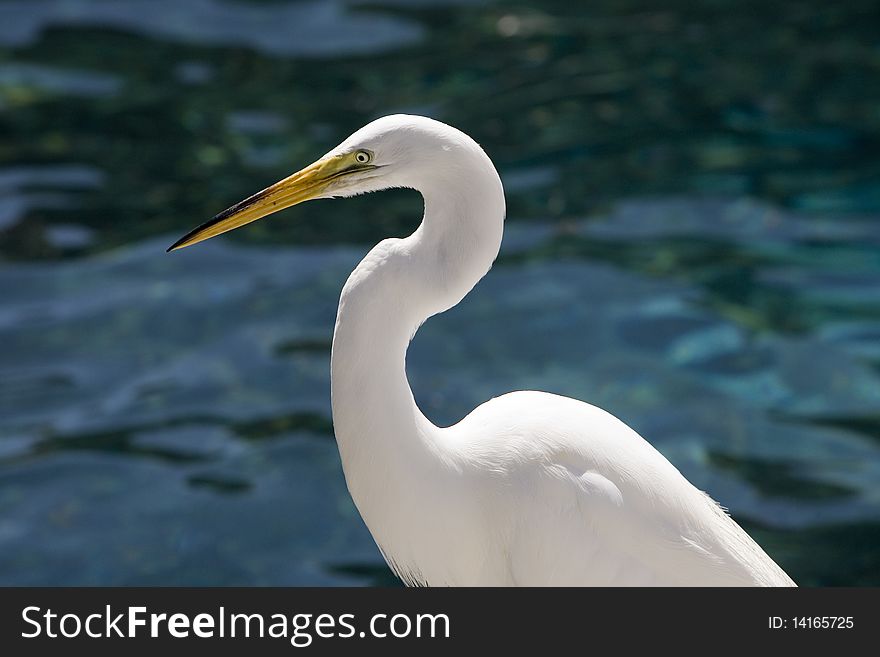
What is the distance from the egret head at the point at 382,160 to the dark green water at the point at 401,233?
7.43 feet

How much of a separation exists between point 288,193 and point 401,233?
363cm

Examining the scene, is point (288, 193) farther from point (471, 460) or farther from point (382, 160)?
point (471, 460)

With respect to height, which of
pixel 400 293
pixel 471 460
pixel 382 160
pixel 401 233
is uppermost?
pixel 401 233

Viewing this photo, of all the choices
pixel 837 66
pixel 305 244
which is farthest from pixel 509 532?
pixel 837 66

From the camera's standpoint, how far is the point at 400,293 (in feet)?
8.75

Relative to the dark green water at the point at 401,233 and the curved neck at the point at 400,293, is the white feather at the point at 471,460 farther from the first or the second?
the dark green water at the point at 401,233

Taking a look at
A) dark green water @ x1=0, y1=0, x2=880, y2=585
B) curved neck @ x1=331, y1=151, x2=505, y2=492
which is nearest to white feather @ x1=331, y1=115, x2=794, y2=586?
curved neck @ x1=331, y1=151, x2=505, y2=492

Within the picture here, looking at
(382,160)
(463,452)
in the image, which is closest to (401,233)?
(463,452)

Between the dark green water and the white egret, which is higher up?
the dark green water

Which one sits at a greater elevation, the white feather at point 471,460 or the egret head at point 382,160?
the egret head at point 382,160

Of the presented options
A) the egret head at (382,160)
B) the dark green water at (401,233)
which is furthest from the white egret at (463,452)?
the dark green water at (401,233)

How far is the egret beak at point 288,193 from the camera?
270 cm

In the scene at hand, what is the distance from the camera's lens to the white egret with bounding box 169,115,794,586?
2664 millimetres

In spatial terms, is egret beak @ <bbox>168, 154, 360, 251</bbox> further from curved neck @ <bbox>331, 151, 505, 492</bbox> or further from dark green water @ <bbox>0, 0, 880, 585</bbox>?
dark green water @ <bbox>0, 0, 880, 585</bbox>
